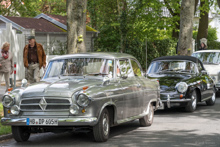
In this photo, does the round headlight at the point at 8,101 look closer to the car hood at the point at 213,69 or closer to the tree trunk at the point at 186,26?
the car hood at the point at 213,69

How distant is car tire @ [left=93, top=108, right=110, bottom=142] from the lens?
866 cm

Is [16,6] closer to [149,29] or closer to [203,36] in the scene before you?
[149,29]

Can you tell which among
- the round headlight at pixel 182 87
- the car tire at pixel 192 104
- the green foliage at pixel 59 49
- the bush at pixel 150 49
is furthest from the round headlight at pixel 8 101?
the bush at pixel 150 49

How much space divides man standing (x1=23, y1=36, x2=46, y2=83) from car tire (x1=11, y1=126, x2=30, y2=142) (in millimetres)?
5350

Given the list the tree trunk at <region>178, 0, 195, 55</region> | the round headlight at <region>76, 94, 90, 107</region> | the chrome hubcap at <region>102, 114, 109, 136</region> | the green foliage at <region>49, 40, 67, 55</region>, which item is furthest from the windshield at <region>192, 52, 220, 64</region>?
the round headlight at <region>76, 94, 90, 107</region>

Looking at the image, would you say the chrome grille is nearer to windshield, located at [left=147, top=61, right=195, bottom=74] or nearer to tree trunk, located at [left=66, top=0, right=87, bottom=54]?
windshield, located at [left=147, top=61, right=195, bottom=74]

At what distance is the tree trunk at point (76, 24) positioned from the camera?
52.4 feet

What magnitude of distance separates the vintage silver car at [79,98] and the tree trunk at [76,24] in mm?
5521

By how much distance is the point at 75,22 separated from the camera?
629 inches

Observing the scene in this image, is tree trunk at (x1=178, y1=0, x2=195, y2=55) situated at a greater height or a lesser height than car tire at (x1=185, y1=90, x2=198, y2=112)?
greater

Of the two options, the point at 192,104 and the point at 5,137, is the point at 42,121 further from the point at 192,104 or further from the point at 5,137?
Result: the point at 192,104

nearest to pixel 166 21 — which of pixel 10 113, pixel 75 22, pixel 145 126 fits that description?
pixel 75 22

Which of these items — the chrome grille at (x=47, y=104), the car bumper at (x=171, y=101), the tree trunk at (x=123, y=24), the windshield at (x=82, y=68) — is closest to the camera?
the chrome grille at (x=47, y=104)

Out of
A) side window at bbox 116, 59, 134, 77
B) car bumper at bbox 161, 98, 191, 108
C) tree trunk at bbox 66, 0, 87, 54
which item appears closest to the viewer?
side window at bbox 116, 59, 134, 77
